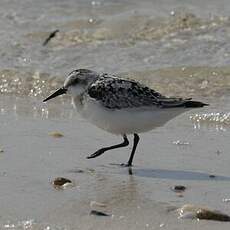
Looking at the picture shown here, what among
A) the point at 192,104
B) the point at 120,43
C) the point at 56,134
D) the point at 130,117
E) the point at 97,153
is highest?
the point at 192,104

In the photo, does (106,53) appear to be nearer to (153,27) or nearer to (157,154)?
(153,27)

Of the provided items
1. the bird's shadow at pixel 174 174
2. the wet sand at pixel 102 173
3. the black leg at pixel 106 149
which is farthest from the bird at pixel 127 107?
the wet sand at pixel 102 173

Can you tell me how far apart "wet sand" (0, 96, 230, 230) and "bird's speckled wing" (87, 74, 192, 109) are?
48 centimetres

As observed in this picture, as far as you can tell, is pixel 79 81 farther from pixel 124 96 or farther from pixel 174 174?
pixel 174 174

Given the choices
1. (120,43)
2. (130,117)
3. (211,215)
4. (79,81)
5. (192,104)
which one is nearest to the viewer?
(211,215)

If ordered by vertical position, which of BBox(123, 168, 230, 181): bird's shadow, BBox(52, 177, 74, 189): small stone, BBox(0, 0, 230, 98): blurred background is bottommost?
BBox(0, 0, 230, 98): blurred background

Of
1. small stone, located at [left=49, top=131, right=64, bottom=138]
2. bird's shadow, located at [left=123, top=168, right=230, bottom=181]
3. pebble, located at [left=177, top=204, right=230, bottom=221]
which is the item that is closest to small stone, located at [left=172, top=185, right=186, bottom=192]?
bird's shadow, located at [left=123, top=168, right=230, bottom=181]

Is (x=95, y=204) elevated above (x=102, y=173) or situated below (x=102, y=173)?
above

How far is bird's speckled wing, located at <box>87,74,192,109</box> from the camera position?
706 cm

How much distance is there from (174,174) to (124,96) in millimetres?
837

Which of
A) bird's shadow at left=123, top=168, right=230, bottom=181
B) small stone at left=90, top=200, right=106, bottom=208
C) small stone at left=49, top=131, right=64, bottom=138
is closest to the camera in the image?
small stone at left=90, top=200, right=106, bottom=208

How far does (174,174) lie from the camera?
264 inches

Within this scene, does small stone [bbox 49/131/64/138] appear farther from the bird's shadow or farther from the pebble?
the pebble

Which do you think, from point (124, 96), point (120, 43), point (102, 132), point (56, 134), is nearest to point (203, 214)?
point (124, 96)
